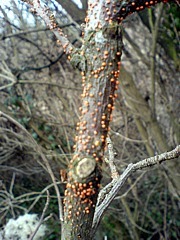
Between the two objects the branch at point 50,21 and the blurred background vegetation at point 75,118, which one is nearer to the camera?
the branch at point 50,21

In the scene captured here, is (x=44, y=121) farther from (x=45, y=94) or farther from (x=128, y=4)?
(x=128, y=4)

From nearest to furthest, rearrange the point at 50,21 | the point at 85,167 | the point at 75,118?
1. the point at 85,167
2. the point at 50,21
3. the point at 75,118

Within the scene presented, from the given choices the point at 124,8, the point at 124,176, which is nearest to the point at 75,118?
the point at 124,176

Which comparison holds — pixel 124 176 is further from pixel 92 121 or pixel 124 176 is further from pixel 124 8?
pixel 124 8

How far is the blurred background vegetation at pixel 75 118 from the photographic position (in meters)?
3.97

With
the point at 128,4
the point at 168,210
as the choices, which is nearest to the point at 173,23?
the point at 168,210

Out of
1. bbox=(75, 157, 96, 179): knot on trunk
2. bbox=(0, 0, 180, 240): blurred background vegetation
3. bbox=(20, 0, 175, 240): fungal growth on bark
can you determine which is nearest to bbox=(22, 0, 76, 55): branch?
bbox=(20, 0, 175, 240): fungal growth on bark

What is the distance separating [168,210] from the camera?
16.5ft

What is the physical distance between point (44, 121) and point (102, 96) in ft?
A: 11.1

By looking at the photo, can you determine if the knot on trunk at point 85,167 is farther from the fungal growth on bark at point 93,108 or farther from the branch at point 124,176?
the branch at point 124,176

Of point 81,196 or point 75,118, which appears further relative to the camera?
point 75,118

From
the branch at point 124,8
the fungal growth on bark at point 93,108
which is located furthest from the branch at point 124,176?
the branch at point 124,8

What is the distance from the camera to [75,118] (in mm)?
4344

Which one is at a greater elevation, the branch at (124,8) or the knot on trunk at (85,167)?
the branch at (124,8)
